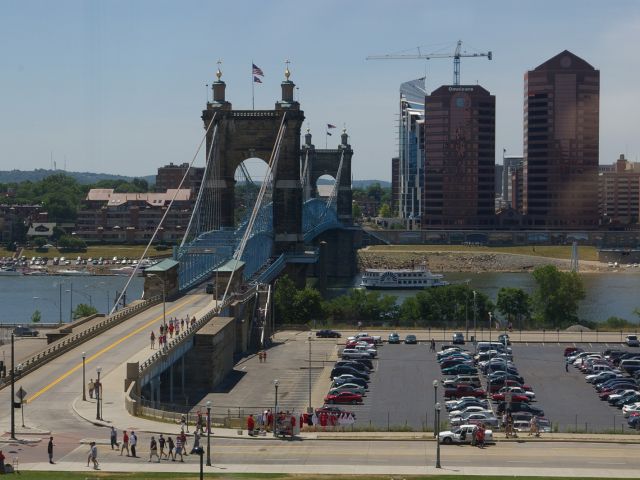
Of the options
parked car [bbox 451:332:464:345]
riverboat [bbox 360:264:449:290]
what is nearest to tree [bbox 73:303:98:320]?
parked car [bbox 451:332:464:345]

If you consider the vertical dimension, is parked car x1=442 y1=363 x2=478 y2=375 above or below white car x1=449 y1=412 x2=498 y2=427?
below

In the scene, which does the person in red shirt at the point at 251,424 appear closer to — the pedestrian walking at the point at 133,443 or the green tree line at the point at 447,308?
the pedestrian walking at the point at 133,443

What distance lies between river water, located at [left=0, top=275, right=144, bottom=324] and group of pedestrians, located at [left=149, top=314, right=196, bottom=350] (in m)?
41.6

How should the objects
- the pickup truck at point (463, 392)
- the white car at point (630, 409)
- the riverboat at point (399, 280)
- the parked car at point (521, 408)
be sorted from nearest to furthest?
the parked car at point (521, 408), the white car at point (630, 409), the pickup truck at point (463, 392), the riverboat at point (399, 280)

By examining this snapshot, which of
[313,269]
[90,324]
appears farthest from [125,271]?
[90,324]

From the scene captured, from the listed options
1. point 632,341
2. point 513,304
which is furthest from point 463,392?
point 513,304

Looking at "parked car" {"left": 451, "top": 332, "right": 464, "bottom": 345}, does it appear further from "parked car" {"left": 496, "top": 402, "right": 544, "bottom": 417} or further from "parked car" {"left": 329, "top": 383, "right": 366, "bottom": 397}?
"parked car" {"left": 496, "top": 402, "right": 544, "bottom": 417}

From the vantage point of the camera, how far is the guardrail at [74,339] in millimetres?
58009

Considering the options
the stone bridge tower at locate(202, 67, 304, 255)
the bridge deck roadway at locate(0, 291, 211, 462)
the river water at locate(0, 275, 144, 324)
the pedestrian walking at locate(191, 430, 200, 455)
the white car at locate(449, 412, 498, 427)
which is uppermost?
the stone bridge tower at locate(202, 67, 304, 255)

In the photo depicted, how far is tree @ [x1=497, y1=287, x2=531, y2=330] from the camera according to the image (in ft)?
344

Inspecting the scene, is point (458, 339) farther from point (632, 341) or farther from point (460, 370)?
point (460, 370)

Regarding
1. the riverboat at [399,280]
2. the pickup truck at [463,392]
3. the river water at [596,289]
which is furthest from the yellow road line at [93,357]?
the riverboat at [399,280]

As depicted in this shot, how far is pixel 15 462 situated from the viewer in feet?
138

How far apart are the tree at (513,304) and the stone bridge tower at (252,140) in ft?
72.1
